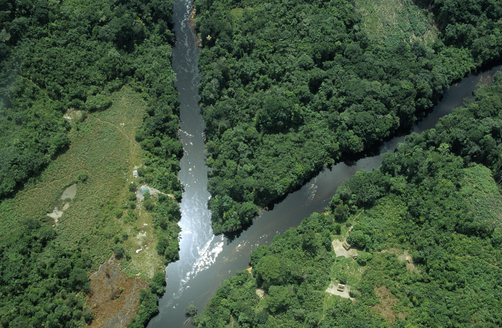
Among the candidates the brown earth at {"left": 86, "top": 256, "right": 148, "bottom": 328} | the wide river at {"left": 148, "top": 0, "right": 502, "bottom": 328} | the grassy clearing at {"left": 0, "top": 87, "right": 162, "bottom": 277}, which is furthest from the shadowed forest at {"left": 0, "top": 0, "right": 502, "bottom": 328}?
the wide river at {"left": 148, "top": 0, "right": 502, "bottom": 328}

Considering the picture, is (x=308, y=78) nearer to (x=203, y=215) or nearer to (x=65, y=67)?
(x=203, y=215)

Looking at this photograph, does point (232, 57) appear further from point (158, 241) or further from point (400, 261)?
point (400, 261)

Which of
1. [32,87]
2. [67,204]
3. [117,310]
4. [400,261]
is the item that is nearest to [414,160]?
[400,261]

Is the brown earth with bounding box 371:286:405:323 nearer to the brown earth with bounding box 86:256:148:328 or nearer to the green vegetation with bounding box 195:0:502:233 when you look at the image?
the green vegetation with bounding box 195:0:502:233

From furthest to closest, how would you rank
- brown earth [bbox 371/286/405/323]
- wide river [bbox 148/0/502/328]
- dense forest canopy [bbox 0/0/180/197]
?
dense forest canopy [bbox 0/0/180/197] < wide river [bbox 148/0/502/328] < brown earth [bbox 371/286/405/323]

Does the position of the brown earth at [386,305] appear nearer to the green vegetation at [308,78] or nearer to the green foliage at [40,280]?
the green vegetation at [308,78]

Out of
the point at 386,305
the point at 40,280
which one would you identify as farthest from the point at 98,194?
the point at 386,305
